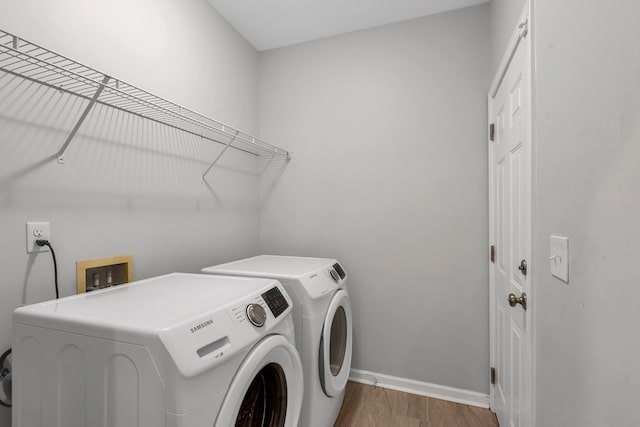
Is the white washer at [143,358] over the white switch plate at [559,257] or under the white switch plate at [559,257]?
under

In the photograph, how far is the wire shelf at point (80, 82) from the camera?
97cm

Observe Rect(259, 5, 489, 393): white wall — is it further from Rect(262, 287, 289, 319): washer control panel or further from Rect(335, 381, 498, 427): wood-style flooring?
Rect(262, 287, 289, 319): washer control panel

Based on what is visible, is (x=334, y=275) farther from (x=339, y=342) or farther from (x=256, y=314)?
(x=256, y=314)

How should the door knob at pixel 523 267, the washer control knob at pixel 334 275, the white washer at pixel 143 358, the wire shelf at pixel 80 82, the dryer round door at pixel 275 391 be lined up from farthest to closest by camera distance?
1. the washer control knob at pixel 334 275
2. the door knob at pixel 523 267
3. the dryer round door at pixel 275 391
4. the wire shelf at pixel 80 82
5. the white washer at pixel 143 358

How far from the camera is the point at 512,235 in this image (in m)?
1.43

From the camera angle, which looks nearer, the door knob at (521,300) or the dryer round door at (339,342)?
the door knob at (521,300)

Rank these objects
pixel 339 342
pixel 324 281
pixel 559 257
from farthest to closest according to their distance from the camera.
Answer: pixel 339 342 < pixel 324 281 < pixel 559 257

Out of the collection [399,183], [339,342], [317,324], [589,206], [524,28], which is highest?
[524,28]

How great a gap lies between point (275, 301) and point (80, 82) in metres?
1.18

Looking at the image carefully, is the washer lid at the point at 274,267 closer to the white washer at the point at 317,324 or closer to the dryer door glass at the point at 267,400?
the white washer at the point at 317,324

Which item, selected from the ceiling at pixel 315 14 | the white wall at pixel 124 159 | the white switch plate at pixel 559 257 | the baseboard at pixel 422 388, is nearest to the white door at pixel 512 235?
the baseboard at pixel 422 388

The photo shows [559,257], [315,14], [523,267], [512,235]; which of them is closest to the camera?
[559,257]

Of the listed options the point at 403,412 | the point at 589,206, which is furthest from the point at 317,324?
the point at 589,206

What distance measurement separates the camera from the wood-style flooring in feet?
5.84
